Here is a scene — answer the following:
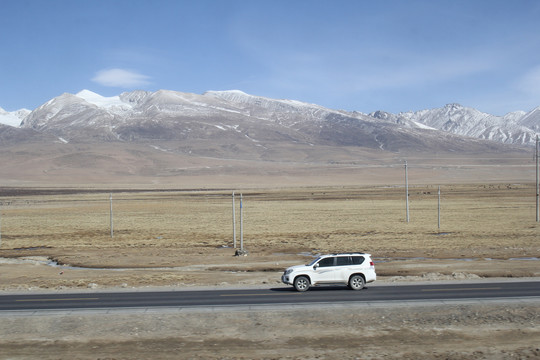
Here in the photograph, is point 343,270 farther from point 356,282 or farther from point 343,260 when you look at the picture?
point 356,282

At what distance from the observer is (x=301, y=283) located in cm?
2770

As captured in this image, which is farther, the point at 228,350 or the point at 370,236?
the point at 370,236

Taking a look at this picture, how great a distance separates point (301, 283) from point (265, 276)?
7.14 m

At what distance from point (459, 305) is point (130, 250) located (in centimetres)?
3459

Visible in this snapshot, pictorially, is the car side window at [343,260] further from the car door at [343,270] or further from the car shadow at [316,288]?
the car shadow at [316,288]

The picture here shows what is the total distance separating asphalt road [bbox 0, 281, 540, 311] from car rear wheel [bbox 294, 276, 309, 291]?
10.7 inches

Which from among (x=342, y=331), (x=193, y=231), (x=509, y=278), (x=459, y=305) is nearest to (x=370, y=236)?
(x=193, y=231)

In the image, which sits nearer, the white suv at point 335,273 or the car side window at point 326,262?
the white suv at point 335,273

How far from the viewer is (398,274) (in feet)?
113

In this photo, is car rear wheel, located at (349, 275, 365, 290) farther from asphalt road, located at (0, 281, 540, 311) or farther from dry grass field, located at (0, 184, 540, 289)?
dry grass field, located at (0, 184, 540, 289)

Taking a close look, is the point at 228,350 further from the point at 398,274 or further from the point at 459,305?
the point at 398,274

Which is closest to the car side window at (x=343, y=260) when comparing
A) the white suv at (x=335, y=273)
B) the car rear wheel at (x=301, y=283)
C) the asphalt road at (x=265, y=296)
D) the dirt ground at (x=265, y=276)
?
the white suv at (x=335, y=273)

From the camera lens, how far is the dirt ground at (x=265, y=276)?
1833 cm

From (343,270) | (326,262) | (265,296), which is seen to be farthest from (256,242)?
(265,296)
